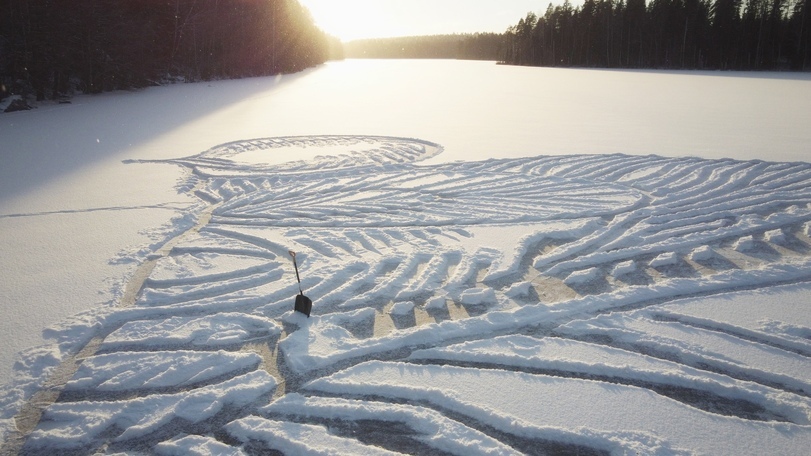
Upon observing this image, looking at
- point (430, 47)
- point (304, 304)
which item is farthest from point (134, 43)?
point (430, 47)

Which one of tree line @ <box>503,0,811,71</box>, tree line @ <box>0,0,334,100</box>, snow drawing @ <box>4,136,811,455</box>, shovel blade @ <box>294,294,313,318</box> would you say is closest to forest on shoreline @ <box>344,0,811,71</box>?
tree line @ <box>503,0,811,71</box>

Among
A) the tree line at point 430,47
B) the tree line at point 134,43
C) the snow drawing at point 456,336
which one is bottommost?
the snow drawing at point 456,336

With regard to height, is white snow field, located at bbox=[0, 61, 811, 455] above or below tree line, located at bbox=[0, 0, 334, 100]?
below

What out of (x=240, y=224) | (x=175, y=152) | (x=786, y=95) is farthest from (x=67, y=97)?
(x=786, y=95)

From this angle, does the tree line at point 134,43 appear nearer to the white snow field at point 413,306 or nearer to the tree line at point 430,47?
the white snow field at point 413,306

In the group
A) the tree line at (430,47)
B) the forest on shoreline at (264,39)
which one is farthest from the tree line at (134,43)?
the tree line at (430,47)

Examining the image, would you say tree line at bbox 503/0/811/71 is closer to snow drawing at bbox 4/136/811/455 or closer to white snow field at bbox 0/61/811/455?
white snow field at bbox 0/61/811/455

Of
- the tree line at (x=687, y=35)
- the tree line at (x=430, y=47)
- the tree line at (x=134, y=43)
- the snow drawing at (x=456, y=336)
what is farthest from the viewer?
the tree line at (x=430, y=47)
